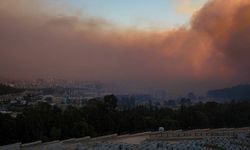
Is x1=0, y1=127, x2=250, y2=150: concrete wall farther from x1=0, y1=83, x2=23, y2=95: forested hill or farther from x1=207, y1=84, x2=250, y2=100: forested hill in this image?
x1=207, y1=84, x2=250, y2=100: forested hill

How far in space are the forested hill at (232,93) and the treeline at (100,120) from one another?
199 ft

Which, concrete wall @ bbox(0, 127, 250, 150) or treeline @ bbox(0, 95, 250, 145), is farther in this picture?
treeline @ bbox(0, 95, 250, 145)

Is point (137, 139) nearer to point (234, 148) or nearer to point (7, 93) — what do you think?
point (234, 148)

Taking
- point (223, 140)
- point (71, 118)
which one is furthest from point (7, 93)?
point (223, 140)

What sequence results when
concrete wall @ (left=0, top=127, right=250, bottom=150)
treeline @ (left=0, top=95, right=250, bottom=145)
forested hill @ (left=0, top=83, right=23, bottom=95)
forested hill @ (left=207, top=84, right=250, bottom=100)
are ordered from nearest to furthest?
concrete wall @ (left=0, top=127, right=250, bottom=150)
treeline @ (left=0, top=95, right=250, bottom=145)
forested hill @ (left=0, top=83, right=23, bottom=95)
forested hill @ (left=207, top=84, right=250, bottom=100)

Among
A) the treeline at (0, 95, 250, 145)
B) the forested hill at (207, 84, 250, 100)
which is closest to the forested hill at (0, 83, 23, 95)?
the forested hill at (207, 84, 250, 100)

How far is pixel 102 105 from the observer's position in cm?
5003

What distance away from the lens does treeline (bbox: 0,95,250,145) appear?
3775 centimetres

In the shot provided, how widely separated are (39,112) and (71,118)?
3430 millimetres

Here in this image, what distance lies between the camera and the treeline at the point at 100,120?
37.8m

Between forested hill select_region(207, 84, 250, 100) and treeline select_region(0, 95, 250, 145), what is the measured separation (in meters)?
60.8

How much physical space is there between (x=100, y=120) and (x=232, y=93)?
321ft

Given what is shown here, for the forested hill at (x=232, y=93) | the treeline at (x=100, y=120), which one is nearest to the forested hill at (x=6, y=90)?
the forested hill at (x=232, y=93)

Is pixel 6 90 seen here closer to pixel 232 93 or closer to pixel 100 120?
pixel 232 93
